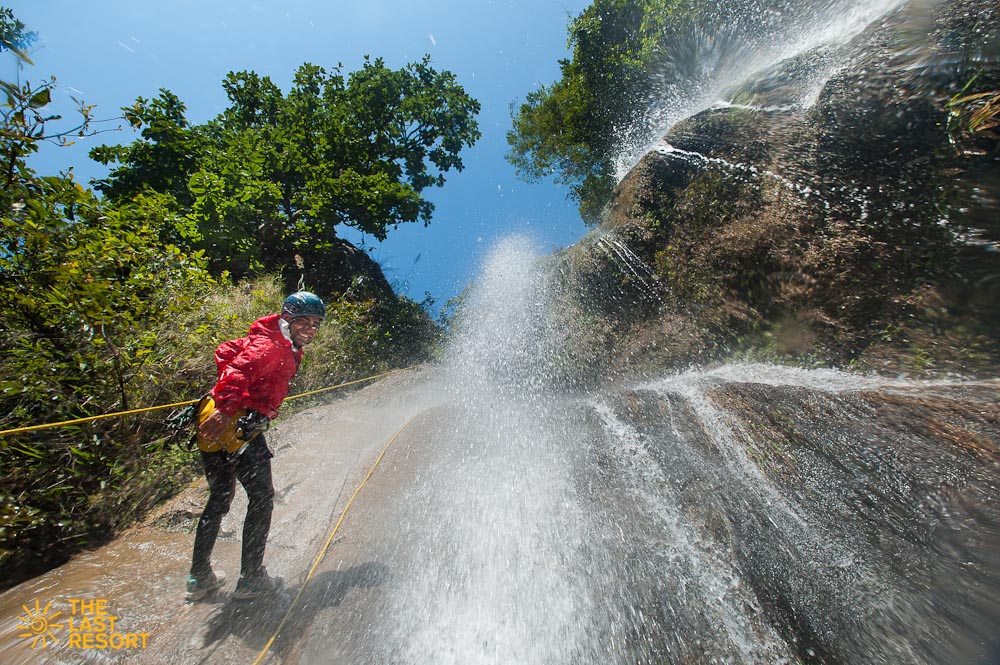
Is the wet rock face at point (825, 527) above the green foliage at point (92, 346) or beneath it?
beneath

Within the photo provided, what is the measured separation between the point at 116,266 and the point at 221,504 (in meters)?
3.14

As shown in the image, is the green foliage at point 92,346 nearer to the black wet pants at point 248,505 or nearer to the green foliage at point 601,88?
the black wet pants at point 248,505

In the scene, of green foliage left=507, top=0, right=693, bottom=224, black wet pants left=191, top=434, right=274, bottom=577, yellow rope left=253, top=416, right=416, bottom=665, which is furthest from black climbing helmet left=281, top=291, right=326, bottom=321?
green foliage left=507, top=0, right=693, bottom=224

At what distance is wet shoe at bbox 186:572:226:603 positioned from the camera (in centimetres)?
280

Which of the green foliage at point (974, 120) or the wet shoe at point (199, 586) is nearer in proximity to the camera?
the wet shoe at point (199, 586)

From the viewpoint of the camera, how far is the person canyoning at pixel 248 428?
263 centimetres

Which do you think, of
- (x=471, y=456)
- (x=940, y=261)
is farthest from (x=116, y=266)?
(x=940, y=261)

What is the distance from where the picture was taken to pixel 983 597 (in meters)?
2.22

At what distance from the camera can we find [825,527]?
2908 millimetres

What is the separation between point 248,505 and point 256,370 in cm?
98

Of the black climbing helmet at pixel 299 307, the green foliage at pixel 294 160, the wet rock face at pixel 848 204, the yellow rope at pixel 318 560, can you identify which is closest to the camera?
the yellow rope at pixel 318 560

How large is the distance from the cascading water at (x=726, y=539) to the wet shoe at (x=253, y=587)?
2.80 ft

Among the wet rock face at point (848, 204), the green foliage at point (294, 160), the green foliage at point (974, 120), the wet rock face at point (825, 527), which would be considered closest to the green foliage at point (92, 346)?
the green foliage at point (294, 160)

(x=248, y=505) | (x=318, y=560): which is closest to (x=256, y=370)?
(x=248, y=505)
